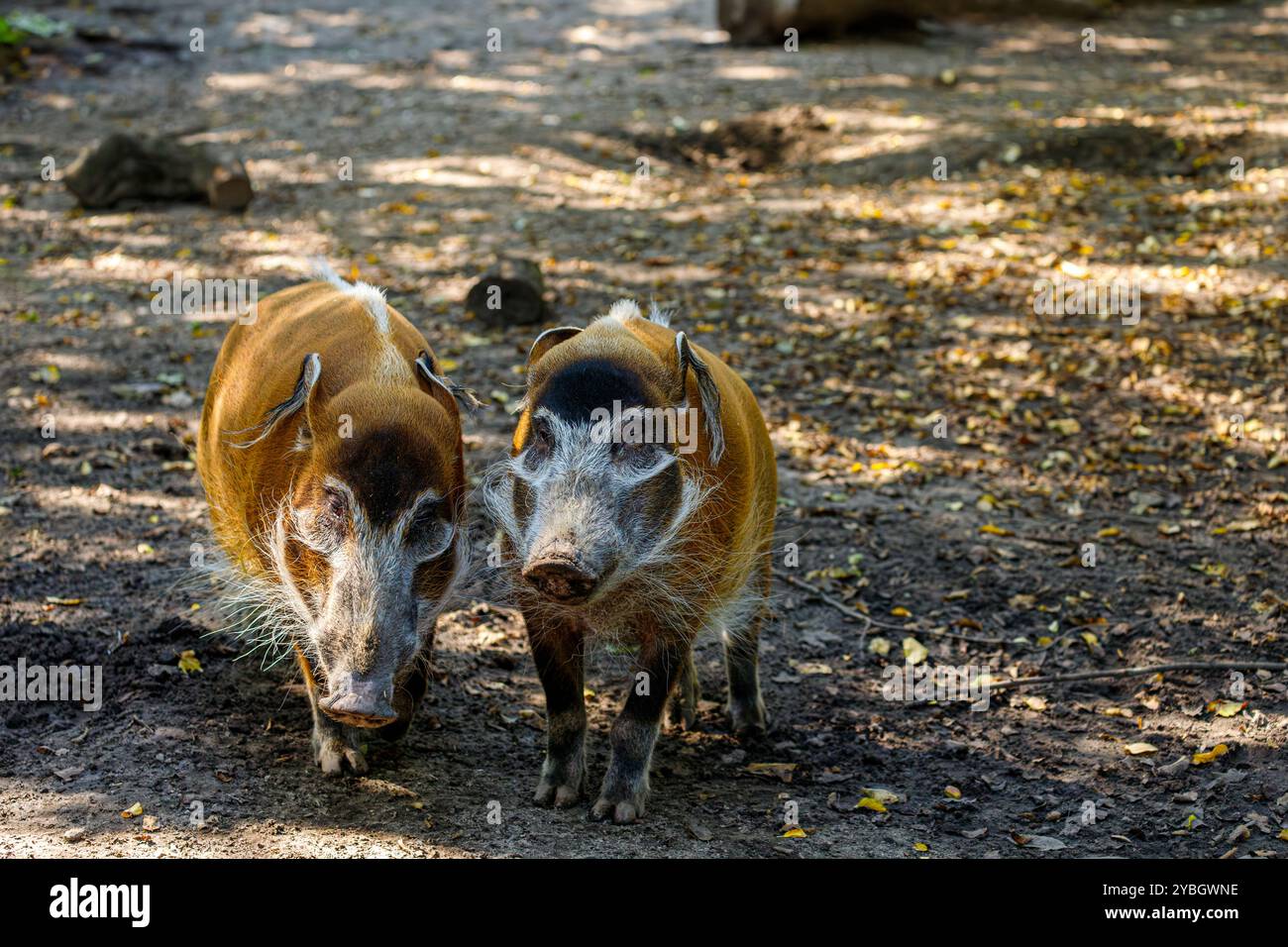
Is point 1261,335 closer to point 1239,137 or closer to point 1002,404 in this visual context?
point 1002,404

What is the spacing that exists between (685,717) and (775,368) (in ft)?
12.2

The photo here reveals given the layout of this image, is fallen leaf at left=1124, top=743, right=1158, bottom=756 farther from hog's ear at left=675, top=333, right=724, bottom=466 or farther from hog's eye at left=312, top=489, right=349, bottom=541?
hog's eye at left=312, top=489, right=349, bottom=541

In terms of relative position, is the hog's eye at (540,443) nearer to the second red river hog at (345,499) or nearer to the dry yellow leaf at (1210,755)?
the second red river hog at (345,499)

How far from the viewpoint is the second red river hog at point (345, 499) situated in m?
3.96

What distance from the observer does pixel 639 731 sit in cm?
455

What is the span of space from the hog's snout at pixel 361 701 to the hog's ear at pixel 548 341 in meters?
1.35

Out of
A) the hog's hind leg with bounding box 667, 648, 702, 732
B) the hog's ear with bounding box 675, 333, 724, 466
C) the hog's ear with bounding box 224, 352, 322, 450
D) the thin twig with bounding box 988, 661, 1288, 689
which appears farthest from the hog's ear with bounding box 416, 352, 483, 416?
the thin twig with bounding box 988, 661, 1288, 689

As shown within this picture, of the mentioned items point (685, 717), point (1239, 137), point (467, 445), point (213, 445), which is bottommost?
point (685, 717)

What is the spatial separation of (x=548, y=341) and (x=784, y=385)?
3.93 meters

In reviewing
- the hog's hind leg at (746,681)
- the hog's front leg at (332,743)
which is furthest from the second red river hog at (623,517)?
the hog's front leg at (332,743)

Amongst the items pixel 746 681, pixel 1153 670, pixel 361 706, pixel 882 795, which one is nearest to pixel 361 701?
pixel 361 706

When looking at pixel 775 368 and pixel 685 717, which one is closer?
pixel 685 717
